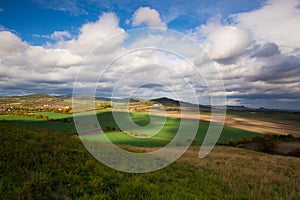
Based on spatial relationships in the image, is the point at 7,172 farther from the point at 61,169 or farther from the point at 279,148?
the point at 279,148

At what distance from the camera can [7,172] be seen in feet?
22.4

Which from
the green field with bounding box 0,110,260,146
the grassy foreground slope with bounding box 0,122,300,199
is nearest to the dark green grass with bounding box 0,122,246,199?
the grassy foreground slope with bounding box 0,122,300,199

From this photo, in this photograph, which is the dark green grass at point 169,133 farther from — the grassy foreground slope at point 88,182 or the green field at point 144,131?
the grassy foreground slope at point 88,182

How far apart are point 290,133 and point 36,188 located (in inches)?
3319

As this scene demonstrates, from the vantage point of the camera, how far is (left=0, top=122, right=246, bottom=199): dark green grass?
6121 mm

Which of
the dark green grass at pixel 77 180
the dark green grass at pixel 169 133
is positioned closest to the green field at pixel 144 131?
the dark green grass at pixel 169 133

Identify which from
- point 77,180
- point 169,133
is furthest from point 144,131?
point 77,180

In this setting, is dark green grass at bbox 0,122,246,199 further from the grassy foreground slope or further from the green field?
the green field

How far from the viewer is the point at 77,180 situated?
279 inches

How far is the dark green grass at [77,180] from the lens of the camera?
612cm

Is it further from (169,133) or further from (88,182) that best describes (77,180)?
(169,133)

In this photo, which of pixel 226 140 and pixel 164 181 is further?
pixel 226 140

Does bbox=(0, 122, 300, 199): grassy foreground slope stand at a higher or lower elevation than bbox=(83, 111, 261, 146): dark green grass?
higher

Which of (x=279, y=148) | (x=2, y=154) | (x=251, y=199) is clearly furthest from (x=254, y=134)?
(x=2, y=154)
